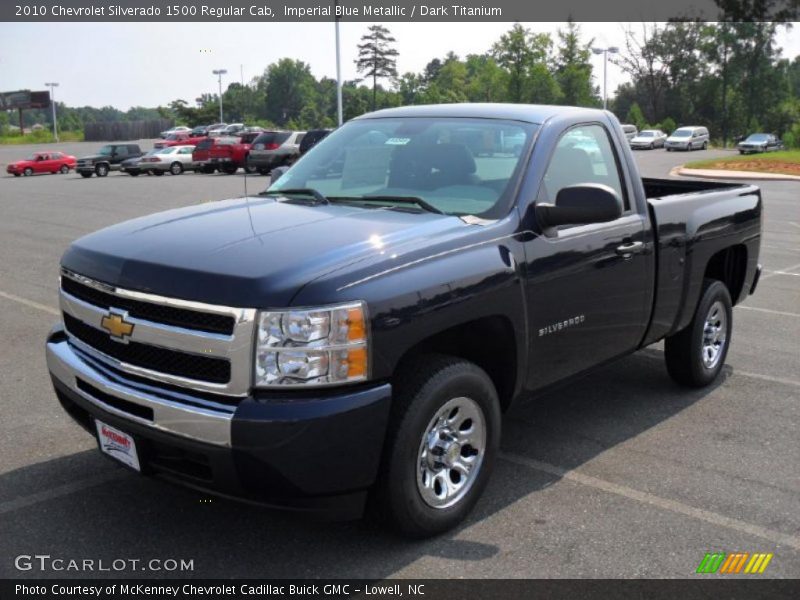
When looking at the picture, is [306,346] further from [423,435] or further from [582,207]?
[582,207]

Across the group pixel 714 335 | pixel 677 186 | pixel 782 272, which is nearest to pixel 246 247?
pixel 714 335

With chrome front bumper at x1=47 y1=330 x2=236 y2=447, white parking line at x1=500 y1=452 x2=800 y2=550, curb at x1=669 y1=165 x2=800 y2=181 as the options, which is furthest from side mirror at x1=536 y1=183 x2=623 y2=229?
curb at x1=669 y1=165 x2=800 y2=181

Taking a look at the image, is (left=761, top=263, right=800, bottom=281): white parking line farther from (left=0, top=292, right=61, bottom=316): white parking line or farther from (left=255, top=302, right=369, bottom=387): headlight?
(left=255, top=302, right=369, bottom=387): headlight

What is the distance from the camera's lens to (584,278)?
14.5 ft

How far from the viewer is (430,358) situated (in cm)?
368

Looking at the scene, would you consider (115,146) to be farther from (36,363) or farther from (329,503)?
(329,503)

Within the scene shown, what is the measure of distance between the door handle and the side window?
25cm

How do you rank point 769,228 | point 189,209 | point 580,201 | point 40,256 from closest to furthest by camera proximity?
point 580,201, point 189,209, point 40,256, point 769,228

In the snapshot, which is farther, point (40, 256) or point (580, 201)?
point (40, 256)

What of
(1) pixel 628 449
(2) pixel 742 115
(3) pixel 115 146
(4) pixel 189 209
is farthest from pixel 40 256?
(2) pixel 742 115

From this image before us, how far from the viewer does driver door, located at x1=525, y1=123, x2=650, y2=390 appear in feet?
13.7

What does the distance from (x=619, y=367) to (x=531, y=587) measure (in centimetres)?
344

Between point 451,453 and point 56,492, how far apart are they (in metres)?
1.99

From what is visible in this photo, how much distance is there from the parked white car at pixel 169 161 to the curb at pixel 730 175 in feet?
70.6
